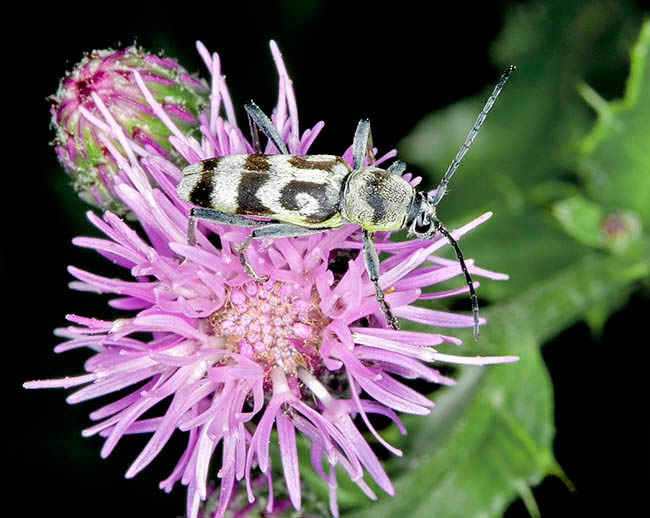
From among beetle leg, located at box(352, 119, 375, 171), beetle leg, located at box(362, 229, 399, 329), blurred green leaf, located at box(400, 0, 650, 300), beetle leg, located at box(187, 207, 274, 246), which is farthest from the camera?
blurred green leaf, located at box(400, 0, 650, 300)

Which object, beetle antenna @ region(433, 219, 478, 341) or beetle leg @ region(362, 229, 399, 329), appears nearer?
beetle leg @ region(362, 229, 399, 329)

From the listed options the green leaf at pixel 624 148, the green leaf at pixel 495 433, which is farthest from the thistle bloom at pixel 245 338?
the green leaf at pixel 624 148

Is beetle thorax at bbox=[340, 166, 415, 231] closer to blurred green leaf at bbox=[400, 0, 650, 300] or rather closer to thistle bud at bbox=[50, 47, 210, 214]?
thistle bud at bbox=[50, 47, 210, 214]

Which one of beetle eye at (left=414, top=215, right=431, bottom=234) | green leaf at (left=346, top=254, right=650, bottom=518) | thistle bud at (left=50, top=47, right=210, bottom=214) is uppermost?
thistle bud at (left=50, top=47, right=210, bottom=214)

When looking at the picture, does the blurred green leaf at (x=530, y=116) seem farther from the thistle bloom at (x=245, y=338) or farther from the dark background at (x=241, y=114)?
the thistle bloom at (x=245, y=338)

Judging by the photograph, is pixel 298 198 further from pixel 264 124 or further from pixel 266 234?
pixel 264 124

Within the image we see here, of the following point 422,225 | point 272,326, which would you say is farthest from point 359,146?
point 272,326

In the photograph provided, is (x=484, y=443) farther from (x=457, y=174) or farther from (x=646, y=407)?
(x=457, y=174)

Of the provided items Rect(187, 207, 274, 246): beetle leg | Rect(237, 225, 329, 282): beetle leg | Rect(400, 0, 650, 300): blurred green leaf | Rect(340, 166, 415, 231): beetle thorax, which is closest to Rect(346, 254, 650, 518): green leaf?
Rect(400, 0, 650, 300): blurred green leaf
